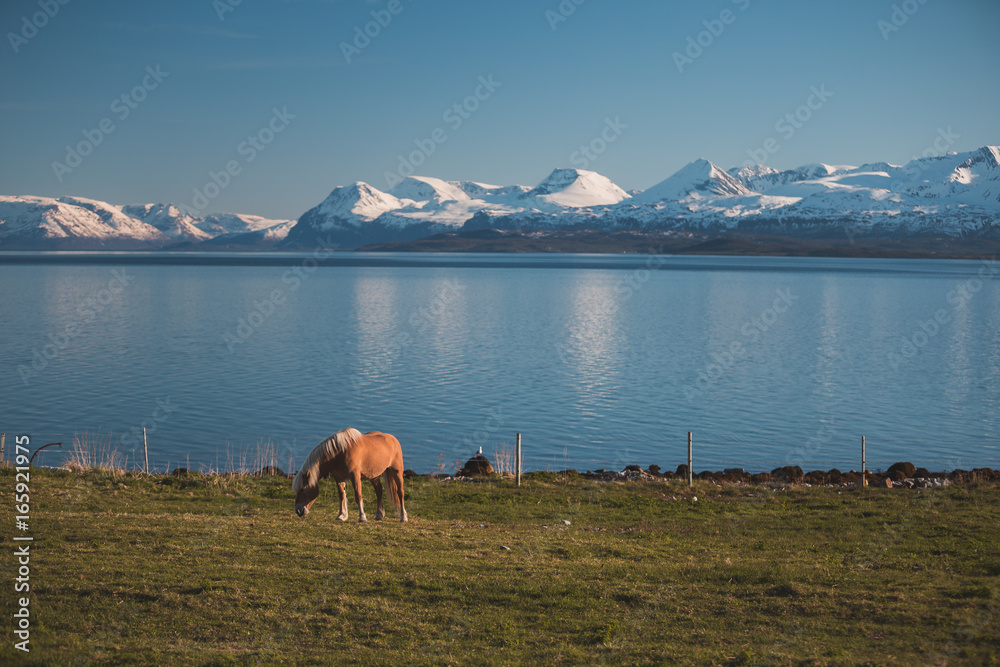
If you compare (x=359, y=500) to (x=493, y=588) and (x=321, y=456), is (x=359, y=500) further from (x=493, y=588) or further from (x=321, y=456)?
(x=493, y=588)

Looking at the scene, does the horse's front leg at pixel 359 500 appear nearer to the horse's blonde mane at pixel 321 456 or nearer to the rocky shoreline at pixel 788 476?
the horse's blonde mane at pixel 321 456

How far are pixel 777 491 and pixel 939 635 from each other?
15.3m

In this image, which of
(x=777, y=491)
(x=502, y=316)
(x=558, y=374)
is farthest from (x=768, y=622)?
(x=502, y=316)

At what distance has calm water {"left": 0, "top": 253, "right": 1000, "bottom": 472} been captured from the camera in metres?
39.1

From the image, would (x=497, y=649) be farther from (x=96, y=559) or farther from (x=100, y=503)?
(x=100, y=503)

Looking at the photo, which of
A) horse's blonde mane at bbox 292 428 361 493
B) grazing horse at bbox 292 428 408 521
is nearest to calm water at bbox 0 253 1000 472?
grazing horse at bbox 292 428 408 521

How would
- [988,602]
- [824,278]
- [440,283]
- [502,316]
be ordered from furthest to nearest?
[824,278] < [440,283] < [502,316] < [988,602]

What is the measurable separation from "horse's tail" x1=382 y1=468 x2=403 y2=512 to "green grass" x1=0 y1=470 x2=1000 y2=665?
0.68 meters

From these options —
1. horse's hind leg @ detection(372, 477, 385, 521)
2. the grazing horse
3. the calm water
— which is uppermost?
the grazing horse

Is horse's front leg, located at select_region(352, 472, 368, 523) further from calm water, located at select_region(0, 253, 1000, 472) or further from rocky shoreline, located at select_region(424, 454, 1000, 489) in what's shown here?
calm water, located at select_region(0, 253, 1000, 472)

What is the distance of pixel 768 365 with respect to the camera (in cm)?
6481

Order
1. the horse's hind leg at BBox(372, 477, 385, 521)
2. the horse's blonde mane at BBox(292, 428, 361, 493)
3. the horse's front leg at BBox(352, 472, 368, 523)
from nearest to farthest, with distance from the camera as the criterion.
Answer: the horse's blonde mane at BBox(292, 428, 361, 493) < the horse's front leg at BBox(352, 472, 368, 523) < the horse's hind leg at BBox(372, 477, 385, 521)

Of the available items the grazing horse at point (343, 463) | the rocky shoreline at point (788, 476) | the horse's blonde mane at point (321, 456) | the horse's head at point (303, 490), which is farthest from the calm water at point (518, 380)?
the horse's blonde mane at point (321, 456)

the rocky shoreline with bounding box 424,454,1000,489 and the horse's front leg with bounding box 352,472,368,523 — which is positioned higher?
the horse's front leg with bounding box 352,472,368,523
